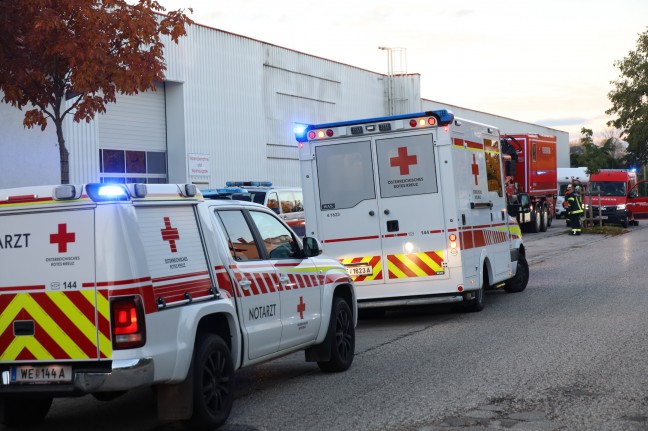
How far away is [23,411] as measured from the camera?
796 cm

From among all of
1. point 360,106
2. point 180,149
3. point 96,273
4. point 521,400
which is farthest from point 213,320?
point 360,106

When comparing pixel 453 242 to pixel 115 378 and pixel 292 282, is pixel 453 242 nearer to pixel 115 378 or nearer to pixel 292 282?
pixel 292 282

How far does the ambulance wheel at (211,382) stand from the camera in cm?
730

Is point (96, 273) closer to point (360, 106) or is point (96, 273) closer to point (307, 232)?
point (307, 232)

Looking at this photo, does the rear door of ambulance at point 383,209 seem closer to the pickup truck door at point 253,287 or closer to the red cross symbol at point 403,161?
the red cross symbol at point 403,161

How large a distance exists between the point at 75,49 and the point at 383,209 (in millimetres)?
6410

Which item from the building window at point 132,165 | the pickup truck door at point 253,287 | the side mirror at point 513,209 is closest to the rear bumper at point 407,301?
the side mirror at point 513,209

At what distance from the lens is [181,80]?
114ft

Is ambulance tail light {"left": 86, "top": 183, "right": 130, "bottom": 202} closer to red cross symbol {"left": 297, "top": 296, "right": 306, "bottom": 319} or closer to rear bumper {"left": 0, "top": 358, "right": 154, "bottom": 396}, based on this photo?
rear bumper {"left": 0, "top": 358, "right": 154, "bottom": 396}

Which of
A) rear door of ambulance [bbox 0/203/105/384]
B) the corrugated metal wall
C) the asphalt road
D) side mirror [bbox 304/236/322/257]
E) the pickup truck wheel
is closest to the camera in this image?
rear door of ambulance [bbox 0/203/105/384]

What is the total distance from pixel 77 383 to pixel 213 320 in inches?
54.4

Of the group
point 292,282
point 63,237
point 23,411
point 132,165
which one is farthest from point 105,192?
point 132,165

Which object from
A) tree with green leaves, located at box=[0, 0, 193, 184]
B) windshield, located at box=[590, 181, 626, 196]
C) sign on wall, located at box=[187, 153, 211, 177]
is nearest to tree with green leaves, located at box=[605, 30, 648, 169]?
windshield, located at box=[590, 181, 626, 196]

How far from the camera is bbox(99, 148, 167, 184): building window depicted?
3128cm
